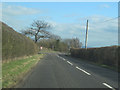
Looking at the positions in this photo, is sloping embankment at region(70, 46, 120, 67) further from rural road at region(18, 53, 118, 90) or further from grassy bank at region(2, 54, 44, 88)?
grassy bank at region(2, 54, 44, 88)

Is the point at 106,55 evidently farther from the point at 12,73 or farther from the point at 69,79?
the point at 12,73

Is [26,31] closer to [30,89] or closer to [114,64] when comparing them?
[114,64]

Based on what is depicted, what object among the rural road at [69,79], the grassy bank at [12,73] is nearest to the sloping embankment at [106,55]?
the rural road at [69,79]

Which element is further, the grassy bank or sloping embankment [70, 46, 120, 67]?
sloping embankment [70, 46, 120, 67]

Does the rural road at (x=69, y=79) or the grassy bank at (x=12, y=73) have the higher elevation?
the grassy bank at (x=12, y=73)

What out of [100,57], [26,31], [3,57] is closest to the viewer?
[3,57]

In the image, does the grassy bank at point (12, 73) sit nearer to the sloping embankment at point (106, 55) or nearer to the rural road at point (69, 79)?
the rural road at point (69, 79)

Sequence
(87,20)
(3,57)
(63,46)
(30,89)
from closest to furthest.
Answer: (30,89)
(3,57)
(87,20)
(63,46)

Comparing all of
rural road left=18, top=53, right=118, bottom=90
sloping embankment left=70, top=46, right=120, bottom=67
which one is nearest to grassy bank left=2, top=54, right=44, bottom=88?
rural road left=18, top=53, right=118, bottom=90

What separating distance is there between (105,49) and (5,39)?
1552 centimetres

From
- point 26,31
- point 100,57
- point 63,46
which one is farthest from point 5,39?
point 63,46

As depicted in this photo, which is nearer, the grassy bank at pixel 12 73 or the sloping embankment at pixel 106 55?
the grassy bank at pixel 12 73

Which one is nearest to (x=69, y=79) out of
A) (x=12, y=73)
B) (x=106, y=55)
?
(x=12, y=73)

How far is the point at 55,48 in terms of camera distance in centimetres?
13238
